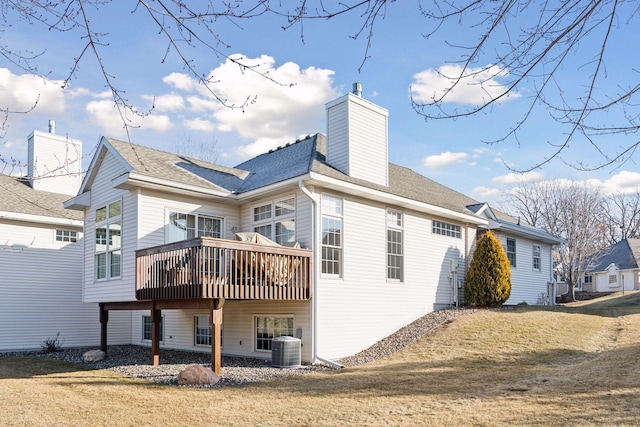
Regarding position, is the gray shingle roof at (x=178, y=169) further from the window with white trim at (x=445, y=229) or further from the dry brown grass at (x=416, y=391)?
the window with white trim at (x=445, y=229)

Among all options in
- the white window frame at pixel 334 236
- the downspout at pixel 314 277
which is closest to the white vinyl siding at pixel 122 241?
the downspout at pixel 314 277

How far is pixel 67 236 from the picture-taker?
719 inches

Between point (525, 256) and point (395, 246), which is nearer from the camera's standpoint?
point (395, 246)

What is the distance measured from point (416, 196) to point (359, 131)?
105 inches

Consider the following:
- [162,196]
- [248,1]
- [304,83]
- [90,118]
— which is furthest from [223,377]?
[248,1]

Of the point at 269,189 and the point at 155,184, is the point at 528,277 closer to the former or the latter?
the point at 269,189

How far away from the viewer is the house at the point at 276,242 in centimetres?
1138

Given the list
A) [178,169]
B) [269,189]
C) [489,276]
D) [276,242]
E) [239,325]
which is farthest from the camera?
[489,276]

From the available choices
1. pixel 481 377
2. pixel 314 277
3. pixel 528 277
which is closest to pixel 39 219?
pixel 314 277

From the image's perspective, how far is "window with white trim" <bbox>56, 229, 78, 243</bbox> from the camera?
59.1ft

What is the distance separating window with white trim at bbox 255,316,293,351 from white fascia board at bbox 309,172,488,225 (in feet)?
10.9

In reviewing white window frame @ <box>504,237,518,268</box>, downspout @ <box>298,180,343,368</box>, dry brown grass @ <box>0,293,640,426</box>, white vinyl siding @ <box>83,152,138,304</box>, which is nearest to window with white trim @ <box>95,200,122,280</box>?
white vinyl siding @ <box>83,152,138,304</box>

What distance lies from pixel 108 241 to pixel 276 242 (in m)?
4.37

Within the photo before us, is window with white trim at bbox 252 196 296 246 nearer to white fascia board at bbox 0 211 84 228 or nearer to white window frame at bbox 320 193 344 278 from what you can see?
white window frame at bbox 320 193 344 278
